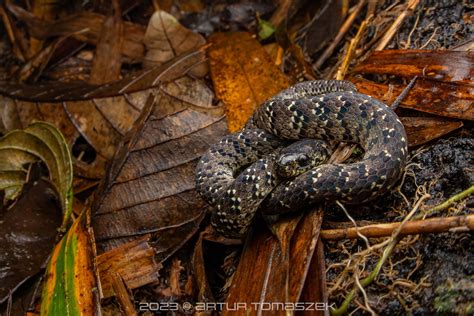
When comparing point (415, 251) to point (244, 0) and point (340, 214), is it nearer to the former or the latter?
point (340, 214)

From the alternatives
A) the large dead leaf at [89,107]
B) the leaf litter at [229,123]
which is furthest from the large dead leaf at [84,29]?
the large dead leaf at [89,107]

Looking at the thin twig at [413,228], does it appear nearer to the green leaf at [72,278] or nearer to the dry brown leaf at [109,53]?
the green leaf at [72,278]

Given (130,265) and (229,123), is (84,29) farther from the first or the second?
(130,265)

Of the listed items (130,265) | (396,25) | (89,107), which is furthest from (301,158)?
(89,107)

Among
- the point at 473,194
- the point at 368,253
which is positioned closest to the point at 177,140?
the point at 368,253

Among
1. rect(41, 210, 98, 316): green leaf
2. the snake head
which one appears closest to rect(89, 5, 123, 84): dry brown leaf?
rect(41, 210, 98, 316): green leaf

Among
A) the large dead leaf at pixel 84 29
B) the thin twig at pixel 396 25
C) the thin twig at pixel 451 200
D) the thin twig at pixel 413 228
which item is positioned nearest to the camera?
the thin twig at pixel 413 228
